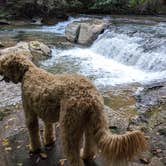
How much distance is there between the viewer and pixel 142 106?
21.3ft

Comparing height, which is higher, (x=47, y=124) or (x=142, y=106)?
(x=47, y=124)

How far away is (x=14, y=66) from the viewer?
4.32 metres

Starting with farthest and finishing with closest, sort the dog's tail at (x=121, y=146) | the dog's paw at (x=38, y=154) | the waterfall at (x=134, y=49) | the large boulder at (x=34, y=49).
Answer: the large boulder at (x=34, y=49) < the waterfall at (x=134, y=49) < the dog's paw at (x=38, y=154) < the dog's tail at (x=121, y=146)

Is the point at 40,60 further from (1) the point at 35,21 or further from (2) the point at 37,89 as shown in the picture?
(1) the point at 35,21

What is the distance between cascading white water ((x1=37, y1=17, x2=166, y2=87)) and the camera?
9552 mm

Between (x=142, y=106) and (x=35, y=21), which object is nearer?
(x=142, y=106)

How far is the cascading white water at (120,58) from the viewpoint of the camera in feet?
31.3

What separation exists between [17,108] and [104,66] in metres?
4.93

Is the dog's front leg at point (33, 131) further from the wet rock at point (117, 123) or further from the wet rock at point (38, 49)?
the wet rock at point (38, 49)

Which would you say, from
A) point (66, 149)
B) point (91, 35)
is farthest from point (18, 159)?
point (91, 35)

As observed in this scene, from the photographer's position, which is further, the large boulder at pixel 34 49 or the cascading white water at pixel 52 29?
the cascading white water at pixel 52 29

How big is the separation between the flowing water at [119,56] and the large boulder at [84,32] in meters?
0.33

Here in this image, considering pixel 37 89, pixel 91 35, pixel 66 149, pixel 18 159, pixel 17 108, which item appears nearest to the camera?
pixel 66 149

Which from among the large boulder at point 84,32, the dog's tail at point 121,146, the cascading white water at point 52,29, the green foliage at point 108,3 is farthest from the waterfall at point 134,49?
the dog's tail at point 121,146
